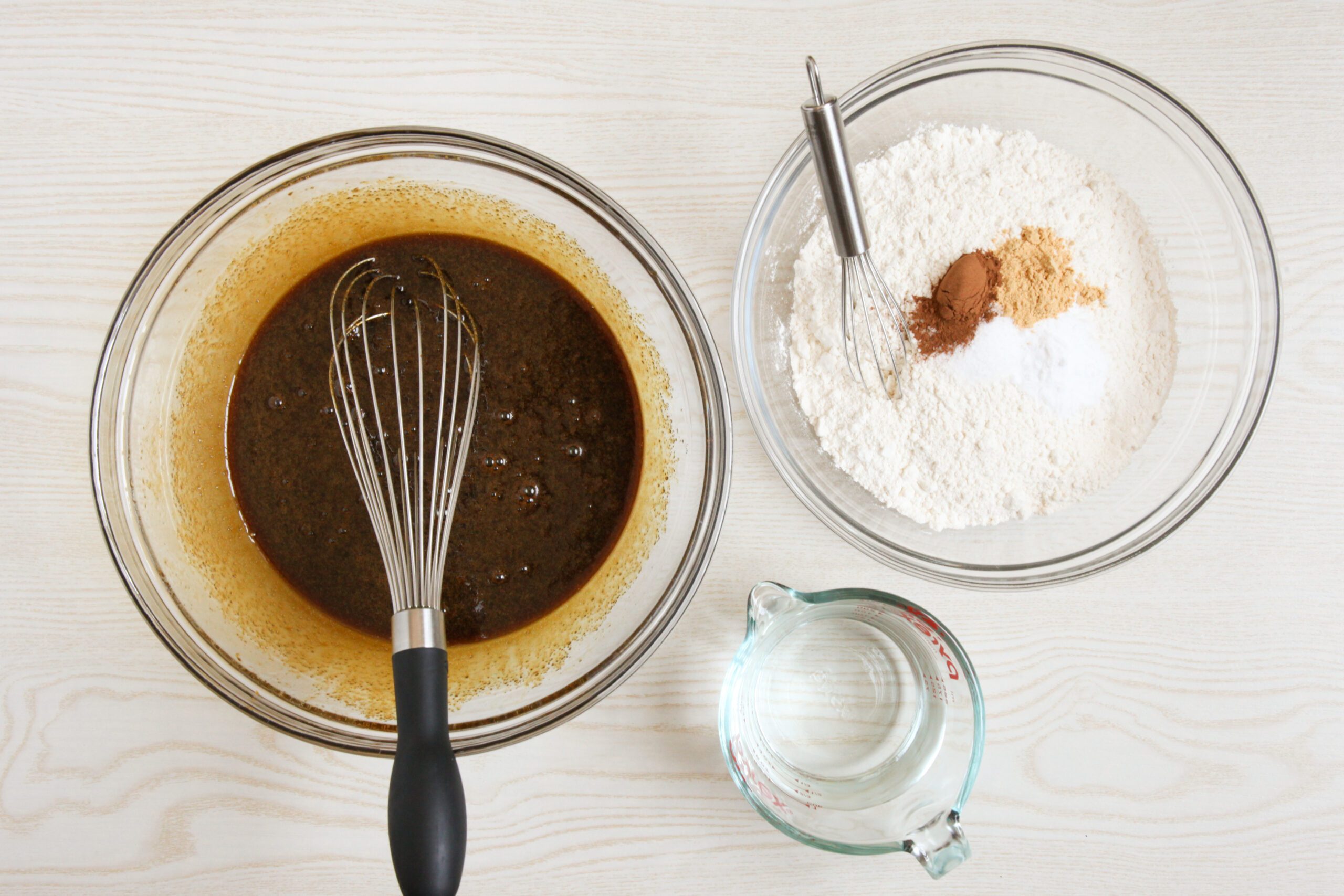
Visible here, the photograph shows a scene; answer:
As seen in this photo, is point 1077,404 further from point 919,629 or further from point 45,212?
point 45,212

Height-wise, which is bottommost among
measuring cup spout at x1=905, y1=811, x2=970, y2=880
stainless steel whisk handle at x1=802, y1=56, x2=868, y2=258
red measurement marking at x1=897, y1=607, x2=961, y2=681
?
measuring cup spout at x1=905, y1=811, x2=970, y2=880

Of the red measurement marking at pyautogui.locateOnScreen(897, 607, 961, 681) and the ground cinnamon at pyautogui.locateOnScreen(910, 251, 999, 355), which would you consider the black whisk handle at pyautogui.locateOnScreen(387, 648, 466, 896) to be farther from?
the ground cinnamon at pyautogui.locateOnScreen(910, 251, 999, 355)

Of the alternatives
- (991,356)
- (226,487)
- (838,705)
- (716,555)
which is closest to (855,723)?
(838,705)

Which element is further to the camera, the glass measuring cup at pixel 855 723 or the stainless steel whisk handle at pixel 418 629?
the glass measuring cup at pixel 855 723

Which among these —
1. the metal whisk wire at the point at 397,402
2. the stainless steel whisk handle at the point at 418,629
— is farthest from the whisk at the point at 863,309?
the stainless steel whisk handle at the point at 418,629

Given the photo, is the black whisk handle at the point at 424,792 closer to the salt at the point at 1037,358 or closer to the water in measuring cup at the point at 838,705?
the water in measuring cup at the point at 838,705

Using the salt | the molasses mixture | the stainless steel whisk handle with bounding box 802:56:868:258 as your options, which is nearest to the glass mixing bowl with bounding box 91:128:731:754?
the molasses mixture

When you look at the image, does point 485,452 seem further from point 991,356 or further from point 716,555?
point 991,356
